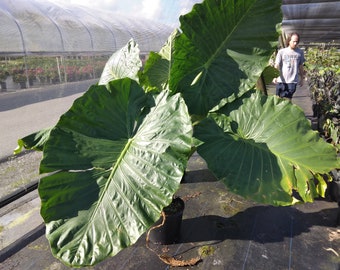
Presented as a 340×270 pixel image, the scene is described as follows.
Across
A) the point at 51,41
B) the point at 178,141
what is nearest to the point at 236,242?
the point at 178,141

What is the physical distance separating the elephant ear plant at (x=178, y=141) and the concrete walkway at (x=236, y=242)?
425 mm

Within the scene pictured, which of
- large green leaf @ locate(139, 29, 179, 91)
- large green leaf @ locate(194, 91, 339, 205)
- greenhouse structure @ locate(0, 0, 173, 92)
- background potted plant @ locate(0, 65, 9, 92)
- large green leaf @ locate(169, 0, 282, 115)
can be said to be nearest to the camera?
large green leaf @ locate(194, 91, 339, 205)

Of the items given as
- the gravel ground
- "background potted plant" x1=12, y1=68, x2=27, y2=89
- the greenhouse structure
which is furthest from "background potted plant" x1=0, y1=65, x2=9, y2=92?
the gravel ground

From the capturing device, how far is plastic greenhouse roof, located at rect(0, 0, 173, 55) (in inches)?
203

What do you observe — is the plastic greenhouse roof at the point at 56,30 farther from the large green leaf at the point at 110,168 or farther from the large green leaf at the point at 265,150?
the large green leaf at the point at 265,150

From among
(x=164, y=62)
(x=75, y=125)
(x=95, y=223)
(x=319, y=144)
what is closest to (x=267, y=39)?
(x=319, y=144)

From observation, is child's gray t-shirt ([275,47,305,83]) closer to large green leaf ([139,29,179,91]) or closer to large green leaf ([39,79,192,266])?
large green leaf ([139,29,179,91])

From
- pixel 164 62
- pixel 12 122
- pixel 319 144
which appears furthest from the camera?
pixel 12 122

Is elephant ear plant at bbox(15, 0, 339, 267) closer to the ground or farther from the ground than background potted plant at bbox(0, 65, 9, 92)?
farther from the ground

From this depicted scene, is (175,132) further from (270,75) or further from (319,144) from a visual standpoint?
(270,75)

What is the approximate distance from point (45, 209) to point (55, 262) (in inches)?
23.6

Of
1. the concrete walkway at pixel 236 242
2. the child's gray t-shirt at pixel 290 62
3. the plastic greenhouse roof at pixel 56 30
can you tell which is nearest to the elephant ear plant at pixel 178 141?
the concrete walkway at pixel 236 242

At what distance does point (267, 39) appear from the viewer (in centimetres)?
141

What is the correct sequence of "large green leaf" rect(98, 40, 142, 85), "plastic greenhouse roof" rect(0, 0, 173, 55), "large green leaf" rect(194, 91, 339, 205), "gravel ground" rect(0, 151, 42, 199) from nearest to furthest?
"large green leaf" rect(194, 91, 339, 205) < "large green leaf" rect(98, 40, 142, 85) < "gravel ground" rect(0, 151, 42, 199) < "plastic greenhouse roof" rect(0, 0, 173, 55)
